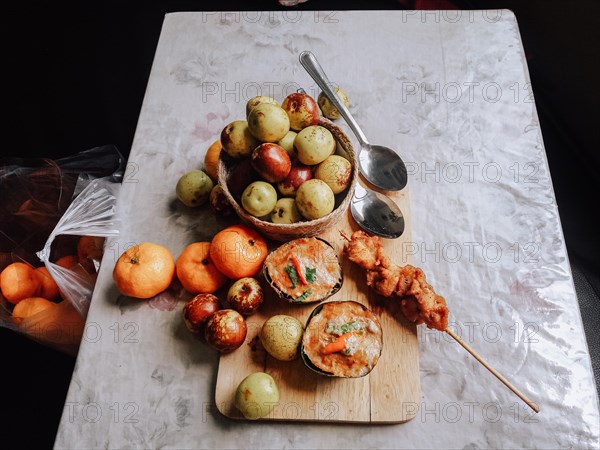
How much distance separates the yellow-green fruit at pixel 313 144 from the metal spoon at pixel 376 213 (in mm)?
274

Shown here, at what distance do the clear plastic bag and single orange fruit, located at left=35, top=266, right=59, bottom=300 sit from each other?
4 cm

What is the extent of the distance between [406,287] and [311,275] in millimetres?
305

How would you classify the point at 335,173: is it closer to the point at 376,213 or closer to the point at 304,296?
the point at 376,213

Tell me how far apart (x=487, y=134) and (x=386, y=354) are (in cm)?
106

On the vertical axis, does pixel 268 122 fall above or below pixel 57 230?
above

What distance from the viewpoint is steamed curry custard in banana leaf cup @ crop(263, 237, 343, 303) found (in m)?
1.52

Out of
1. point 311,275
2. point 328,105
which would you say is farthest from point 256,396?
point 328,105

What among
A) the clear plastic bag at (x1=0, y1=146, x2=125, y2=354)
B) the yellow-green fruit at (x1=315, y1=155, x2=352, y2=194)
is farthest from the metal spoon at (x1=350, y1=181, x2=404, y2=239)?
the clear plastic bag at (x1=0, y1=146, x2=125, y2=354)

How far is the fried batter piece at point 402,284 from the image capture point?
58.0 inches

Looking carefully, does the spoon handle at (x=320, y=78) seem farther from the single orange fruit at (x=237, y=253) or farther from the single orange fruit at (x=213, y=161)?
the single orange fruit at (x=237, y=253)

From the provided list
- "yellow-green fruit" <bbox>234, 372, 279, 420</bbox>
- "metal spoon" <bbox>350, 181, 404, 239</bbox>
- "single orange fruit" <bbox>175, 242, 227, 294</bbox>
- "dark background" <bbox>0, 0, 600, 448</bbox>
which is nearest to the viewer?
"yellow-green fruit" <bbox>234, 372, 279, 420</bbox>

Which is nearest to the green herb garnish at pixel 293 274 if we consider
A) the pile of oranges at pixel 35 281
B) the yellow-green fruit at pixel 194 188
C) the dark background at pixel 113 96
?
the yellow-green fruit at pixel 194 188

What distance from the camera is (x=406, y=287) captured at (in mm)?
1512

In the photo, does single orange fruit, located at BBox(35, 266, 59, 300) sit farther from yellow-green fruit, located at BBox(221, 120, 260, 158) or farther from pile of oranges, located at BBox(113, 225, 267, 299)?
yellow-green fruit, located at BBox(221, 120, 260, 158)
